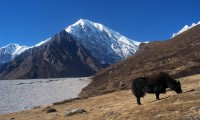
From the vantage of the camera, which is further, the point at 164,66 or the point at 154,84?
the point at 164,66

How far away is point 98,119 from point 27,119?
1474cm

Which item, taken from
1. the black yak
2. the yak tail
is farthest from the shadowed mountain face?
the yak tail

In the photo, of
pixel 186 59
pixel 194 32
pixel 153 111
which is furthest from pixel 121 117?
pixel 194 32

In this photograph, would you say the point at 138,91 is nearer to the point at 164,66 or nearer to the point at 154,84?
the point at 154,84

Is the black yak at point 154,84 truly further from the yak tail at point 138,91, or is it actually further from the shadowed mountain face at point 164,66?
the shadowed mountain face at point 164,66

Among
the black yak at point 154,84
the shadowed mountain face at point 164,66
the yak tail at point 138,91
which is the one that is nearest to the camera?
the black yak at point 154,84

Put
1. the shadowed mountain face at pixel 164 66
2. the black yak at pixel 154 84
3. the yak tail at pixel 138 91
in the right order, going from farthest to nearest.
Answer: the shadowed mountain face at pixel 164 66, the yak tail at pixel 138 91, the black yak at pixel 154 84

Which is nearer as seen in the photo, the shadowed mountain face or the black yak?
the black yak

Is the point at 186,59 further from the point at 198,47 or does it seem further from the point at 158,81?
the point at 158,81

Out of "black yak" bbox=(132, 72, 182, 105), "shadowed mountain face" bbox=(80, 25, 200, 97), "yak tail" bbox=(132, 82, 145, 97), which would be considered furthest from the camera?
"shadowed mountain face" bbox=(80, 25, 200, 97)

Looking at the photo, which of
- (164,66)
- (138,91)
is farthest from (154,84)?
(164,66)

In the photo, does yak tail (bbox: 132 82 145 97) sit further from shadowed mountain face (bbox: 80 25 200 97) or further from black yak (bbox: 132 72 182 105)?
shadowed mountain face (bbox: 80 25 200 97)

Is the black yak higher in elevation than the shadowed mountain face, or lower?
lower

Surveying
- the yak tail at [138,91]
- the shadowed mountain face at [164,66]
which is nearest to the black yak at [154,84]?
the yak tail at [138,91]
